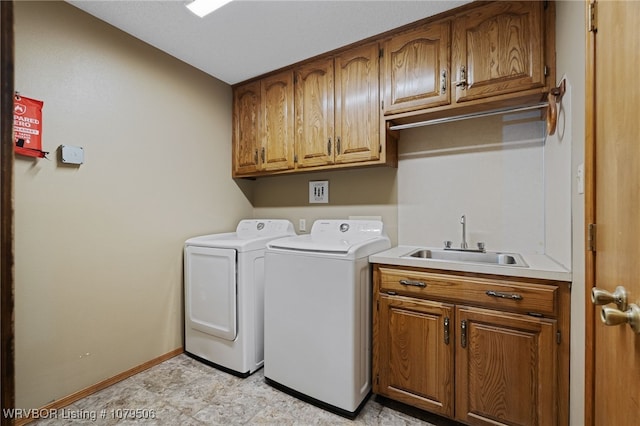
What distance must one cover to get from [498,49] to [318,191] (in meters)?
1.67

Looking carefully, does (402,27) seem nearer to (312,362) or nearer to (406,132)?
(406,132)

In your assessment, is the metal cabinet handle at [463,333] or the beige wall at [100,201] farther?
the beige wall at [100,201]

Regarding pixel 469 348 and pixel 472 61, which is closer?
pixel 469 348

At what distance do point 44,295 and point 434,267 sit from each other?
2.25 metres

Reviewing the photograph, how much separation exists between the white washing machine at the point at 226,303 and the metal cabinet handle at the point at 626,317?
1.85 metres

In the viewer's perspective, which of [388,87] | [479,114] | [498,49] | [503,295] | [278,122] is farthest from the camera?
[278,122]

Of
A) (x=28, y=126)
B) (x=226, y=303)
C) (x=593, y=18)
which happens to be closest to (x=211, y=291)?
(x=226, y=303)

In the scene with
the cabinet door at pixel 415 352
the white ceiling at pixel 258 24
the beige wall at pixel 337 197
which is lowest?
the cabinet door at pixel 415 352

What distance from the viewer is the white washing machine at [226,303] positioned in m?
2.04

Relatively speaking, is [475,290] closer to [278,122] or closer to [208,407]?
[208,407]

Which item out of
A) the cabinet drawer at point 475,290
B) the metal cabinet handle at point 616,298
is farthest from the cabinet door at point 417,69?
the metal cabinet handle at point 616,298

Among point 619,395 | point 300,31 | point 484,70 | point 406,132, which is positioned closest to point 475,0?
point 484,70

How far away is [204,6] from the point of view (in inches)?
68.4

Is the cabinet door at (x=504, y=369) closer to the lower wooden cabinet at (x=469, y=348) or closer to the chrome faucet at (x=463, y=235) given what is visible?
the lower wooden cabinet at (x=469, y=348)
